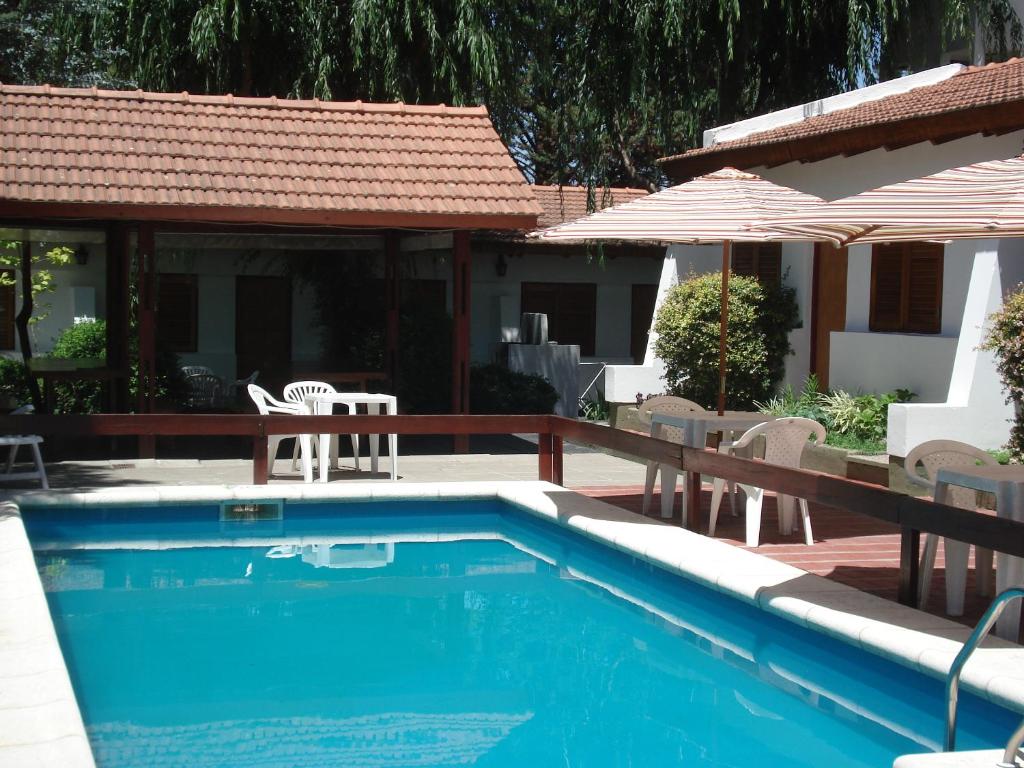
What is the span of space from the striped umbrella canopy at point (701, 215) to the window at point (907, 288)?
430 cm

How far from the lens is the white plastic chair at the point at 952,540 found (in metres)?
7.34

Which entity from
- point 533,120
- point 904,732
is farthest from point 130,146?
point 533,120

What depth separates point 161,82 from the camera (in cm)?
2059

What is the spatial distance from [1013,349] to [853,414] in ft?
11.0

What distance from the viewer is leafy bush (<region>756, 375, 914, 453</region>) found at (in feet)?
43.8

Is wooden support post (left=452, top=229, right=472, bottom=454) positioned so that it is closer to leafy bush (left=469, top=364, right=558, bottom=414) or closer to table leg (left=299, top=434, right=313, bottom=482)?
table leg (left=299, top=434, right=313, bottom=482)

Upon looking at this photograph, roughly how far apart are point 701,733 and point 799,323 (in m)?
11.0

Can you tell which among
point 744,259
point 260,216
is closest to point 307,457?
point 260,216

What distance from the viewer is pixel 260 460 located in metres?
12.0

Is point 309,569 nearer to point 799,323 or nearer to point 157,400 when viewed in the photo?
point 157,400

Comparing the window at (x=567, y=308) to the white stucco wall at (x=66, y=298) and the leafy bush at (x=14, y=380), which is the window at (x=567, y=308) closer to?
the white stucco wall at (x=66, y=298)

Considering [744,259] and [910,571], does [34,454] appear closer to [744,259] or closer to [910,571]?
[910,571]

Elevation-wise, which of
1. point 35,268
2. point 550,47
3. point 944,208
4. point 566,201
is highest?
point 550,47

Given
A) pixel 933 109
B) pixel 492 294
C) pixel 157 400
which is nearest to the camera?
pixel 933 109
